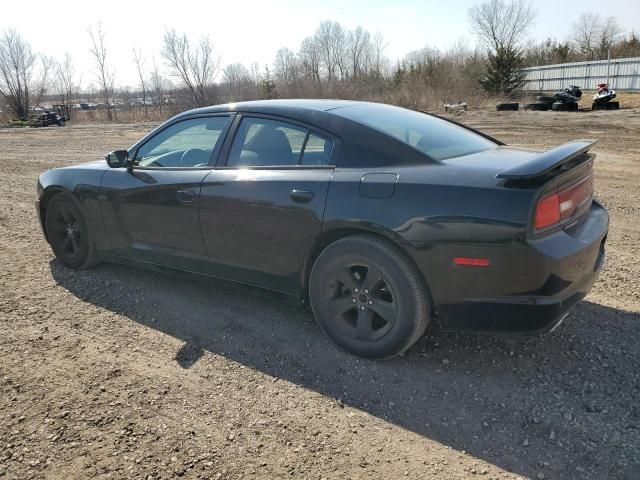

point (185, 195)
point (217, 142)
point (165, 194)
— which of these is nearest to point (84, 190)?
point (165, 194)

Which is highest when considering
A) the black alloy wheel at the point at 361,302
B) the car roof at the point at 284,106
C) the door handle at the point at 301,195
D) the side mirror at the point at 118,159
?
the car roof at the point at 284,106

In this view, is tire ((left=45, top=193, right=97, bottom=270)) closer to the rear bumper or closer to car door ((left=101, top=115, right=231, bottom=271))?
car door ((left=101, top=115, right=231, bottom=271))

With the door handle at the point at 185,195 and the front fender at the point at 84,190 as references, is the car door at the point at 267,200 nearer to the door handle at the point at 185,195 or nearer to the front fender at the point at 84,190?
the door handle at the point at 185,195

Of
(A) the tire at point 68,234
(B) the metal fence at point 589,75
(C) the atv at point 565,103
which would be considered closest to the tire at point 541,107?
(C) the atv at point 565,103

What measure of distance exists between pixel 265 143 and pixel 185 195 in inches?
28.8

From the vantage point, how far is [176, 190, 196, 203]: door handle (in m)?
3.61

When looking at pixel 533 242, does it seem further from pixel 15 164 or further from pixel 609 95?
pixel 609 95

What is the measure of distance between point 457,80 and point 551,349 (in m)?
35.1

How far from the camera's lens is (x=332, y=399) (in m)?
2.74

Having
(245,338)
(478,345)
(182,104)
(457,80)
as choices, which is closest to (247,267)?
(245,338)

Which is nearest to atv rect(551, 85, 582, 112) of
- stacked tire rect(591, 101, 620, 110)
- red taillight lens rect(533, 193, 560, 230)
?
stacked tire rect(591, 101, 620, 110)

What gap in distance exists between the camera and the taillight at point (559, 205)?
2.49 metres

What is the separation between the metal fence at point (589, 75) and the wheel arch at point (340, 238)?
33.2 metres

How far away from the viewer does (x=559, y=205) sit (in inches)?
104
